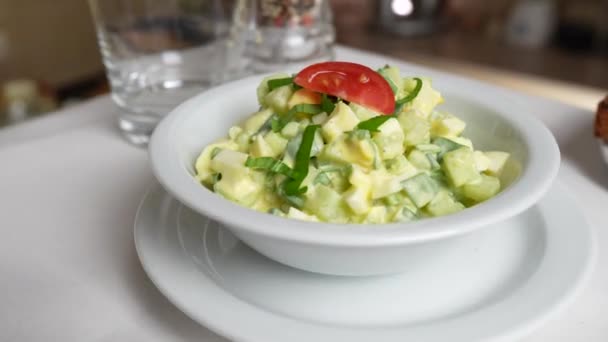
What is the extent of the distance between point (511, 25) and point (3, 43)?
7.35ft

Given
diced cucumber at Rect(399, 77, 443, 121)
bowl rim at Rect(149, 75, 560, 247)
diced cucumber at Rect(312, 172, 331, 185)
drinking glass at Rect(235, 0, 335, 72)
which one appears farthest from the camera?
drinking glass at Rect(235, 0, 335, 72)

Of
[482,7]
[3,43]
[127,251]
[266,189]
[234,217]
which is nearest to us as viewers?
[234,217]

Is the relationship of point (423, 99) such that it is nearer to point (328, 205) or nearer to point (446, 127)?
point (446, 127)

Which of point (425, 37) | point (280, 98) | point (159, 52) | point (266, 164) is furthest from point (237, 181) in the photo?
point (425, 37)

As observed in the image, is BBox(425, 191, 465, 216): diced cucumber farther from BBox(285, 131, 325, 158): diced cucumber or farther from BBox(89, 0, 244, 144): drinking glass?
BBox(89, 0, 244, 144): drinking glass

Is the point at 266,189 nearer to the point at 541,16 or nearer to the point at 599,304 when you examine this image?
the point at 599,304

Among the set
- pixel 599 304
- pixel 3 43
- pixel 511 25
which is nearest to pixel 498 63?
pixel 511 25

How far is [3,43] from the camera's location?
9.56ft

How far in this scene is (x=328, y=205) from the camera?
710 mm

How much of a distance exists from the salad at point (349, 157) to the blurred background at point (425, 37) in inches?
91.0

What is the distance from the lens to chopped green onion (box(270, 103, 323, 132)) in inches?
31.6

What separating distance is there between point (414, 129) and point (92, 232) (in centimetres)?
44

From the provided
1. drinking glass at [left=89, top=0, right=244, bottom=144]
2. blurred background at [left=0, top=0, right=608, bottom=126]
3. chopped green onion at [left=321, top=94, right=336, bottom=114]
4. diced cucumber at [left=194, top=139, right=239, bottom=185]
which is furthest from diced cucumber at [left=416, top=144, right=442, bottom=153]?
blurred background at [left=0, top=0, right=608, bottom=126]

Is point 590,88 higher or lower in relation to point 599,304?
lower
